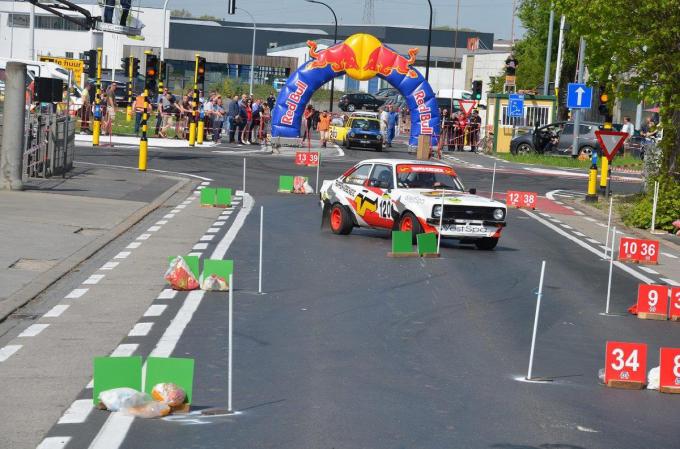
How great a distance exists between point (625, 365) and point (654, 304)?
15.2ft

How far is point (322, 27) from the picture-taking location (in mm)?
171875

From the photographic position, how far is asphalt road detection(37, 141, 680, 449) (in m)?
9.26

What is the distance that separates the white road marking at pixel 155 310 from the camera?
14.6 meters

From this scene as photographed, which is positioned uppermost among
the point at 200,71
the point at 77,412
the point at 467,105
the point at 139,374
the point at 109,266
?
the point at 200,71

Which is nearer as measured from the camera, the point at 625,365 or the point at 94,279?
the point at 625,365

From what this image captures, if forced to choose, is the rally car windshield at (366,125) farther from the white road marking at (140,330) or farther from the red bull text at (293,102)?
the white road marking at (140,330)

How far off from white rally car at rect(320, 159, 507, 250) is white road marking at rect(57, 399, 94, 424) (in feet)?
41.2

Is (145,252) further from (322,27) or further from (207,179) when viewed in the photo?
(322,27)

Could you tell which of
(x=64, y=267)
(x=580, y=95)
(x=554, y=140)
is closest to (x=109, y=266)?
(x=64, y=267)

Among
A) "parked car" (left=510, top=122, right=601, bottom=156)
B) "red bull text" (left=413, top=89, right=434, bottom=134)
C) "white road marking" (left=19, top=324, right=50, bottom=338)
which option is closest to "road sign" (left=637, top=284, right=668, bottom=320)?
"white road marking" (left=19, top=324, right=50, bottom=338)

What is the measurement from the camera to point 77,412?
9.65 m

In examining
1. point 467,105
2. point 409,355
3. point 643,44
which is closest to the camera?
point 409,355

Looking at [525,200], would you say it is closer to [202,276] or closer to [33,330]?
[202,276]

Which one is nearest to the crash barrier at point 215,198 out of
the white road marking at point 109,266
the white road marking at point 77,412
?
the white road marking at point 109,266
